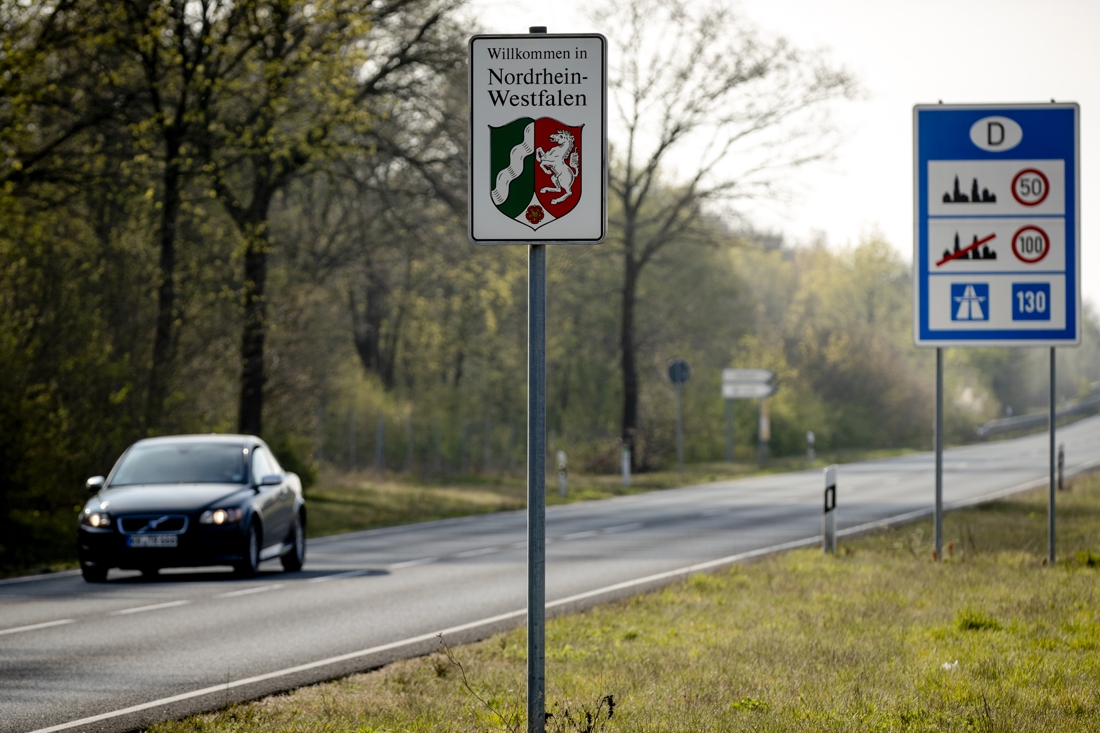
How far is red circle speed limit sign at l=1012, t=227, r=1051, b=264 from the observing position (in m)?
13.9

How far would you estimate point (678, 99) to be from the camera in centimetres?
3853

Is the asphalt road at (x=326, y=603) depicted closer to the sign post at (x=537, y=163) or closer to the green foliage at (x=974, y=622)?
the sign post at (x=537, y=163)

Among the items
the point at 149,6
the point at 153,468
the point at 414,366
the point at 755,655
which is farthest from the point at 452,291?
the point at 755,655

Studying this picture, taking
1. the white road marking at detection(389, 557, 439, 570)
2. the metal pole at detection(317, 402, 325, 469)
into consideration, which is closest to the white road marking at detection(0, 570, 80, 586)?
the white road marking at detection(389, 557, 439, 570)

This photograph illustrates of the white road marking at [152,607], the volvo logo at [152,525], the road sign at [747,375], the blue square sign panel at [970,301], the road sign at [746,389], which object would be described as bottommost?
the white road marking at [152,607]

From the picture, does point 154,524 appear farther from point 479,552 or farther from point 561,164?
point 561,164

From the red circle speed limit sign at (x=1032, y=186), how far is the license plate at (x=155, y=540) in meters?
9.25

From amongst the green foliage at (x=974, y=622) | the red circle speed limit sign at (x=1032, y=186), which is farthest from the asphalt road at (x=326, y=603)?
the red circle speed limit sign at (x=1032, y=186)

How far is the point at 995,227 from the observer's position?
1401 centimetres

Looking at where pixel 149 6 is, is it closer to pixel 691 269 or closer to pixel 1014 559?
pixel 1014 559

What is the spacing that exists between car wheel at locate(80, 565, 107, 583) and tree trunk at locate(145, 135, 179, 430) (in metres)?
7.43

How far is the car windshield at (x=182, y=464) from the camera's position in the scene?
15.0 m

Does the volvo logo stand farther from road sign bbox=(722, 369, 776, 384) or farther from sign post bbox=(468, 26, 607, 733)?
road sign bbox=(722, 369, 776, 384)

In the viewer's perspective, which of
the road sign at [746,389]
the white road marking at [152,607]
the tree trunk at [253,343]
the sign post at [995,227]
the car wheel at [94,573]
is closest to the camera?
the white road marking at [152,607]
